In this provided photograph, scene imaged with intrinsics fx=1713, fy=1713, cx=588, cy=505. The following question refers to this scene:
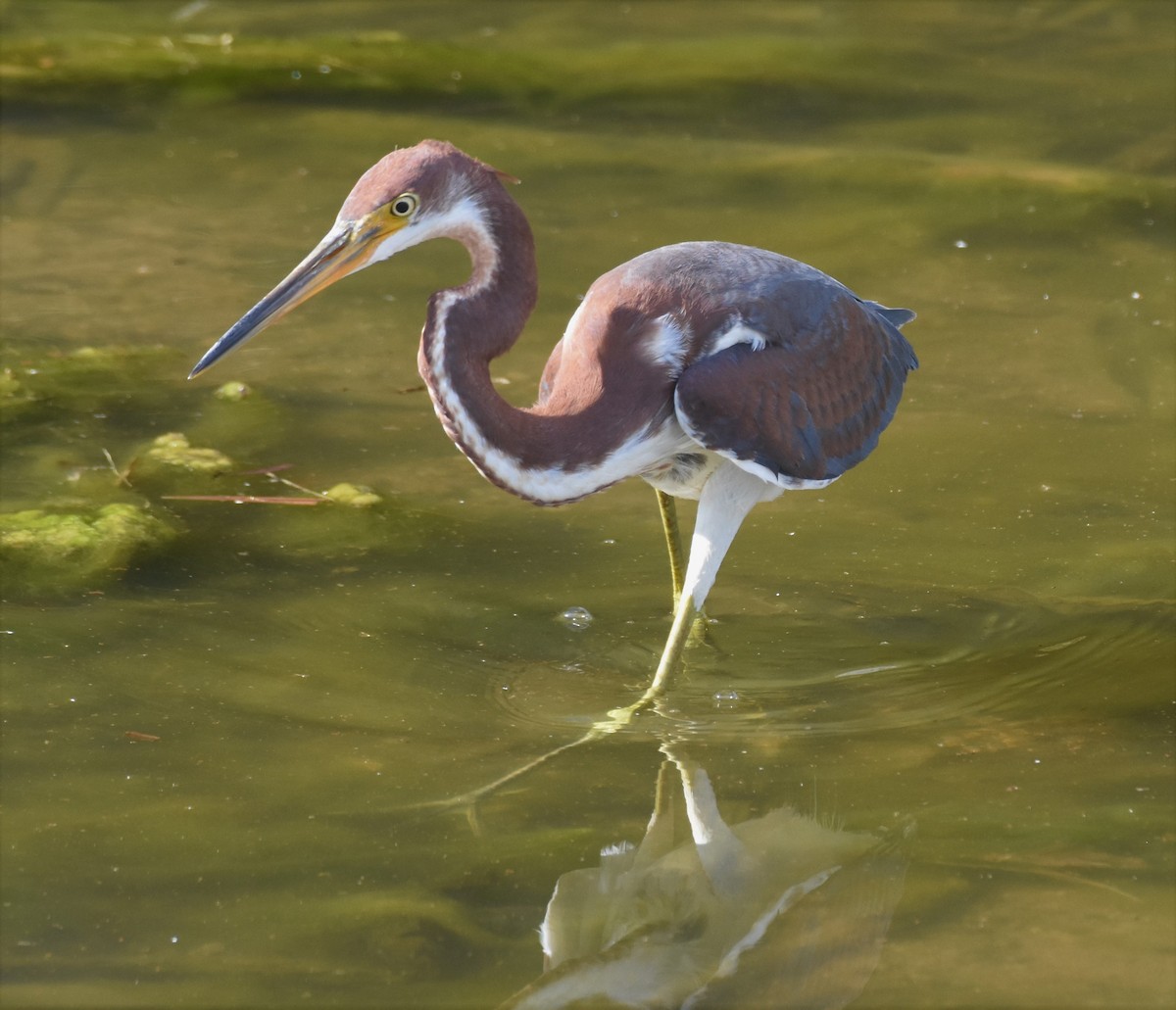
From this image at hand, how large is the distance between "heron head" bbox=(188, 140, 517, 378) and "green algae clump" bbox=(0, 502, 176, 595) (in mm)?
1176

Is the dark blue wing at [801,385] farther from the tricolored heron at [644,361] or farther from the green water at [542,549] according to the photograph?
the green water at [542,549]

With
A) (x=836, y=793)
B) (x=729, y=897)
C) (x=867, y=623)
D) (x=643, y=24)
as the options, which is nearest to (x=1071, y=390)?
(x=867, y=623)

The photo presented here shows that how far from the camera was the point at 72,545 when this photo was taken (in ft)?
15.8

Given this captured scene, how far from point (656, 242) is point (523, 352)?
3.62 feet

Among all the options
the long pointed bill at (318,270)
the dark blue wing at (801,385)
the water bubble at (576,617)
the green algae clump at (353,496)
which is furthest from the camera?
the green algae clump at (353,496)

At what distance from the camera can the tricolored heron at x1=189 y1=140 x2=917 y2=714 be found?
3768mm

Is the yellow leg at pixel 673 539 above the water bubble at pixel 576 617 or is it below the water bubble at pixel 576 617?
above

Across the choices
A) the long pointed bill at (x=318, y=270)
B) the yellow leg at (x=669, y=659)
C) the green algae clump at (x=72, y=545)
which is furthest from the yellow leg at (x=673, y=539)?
the green algae clump at (x=72, y=545)

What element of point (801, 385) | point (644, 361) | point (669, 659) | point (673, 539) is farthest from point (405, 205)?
point (673, 539)

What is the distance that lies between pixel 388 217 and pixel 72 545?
1628 mm

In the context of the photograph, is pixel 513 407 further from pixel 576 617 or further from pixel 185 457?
pixel 185 457

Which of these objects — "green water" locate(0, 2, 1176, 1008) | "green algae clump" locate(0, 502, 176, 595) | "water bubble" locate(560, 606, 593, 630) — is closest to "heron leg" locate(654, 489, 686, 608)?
"green water" locate(0, 2, 1176, 1008)

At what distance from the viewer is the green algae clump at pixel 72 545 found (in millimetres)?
4713

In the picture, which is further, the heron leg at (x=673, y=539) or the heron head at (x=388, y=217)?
the heron leg at (x=673, y=539)
